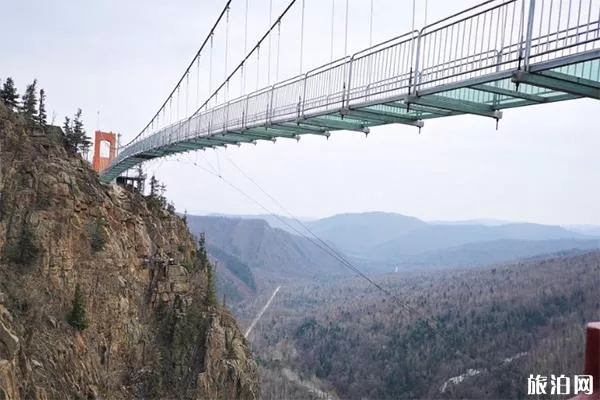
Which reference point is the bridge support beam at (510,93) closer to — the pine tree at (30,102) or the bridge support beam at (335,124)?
the bridge support beam at (335,124)

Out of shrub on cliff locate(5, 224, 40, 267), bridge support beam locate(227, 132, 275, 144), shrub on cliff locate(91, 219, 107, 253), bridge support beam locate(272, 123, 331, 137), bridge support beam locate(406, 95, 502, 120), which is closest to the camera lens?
bridge support beam locate(406, 95, 502, 120)

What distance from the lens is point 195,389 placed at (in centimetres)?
2386

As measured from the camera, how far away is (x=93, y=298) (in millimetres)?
20469

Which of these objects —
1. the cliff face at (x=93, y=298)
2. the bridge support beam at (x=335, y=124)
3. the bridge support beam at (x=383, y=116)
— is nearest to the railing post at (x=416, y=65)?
the bridge support beam at (x=383, y=116)

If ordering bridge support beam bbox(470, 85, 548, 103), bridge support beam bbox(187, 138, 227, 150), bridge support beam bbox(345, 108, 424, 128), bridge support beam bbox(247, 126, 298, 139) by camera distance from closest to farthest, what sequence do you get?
bridge support beam bbox(470, 85, 548, 103), bridge support beam bbox(345, 108, 424, 128), bridge support beam bbox(247, 126, 298, 139), bridge support beam bbox(187, 138, 227, 150)

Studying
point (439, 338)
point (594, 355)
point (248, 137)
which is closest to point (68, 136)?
point (248, 137)

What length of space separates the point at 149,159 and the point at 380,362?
6748 centimetres

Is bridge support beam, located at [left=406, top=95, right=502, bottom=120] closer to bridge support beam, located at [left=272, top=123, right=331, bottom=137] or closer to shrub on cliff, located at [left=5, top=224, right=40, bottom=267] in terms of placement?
bridge support beam, located at [left=272, top=123, right=331, bottom=137]

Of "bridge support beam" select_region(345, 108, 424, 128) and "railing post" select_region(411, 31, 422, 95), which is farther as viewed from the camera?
"bridge support beam" select_region(345, 108, 424, 128)

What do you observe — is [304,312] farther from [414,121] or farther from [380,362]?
[414,121]

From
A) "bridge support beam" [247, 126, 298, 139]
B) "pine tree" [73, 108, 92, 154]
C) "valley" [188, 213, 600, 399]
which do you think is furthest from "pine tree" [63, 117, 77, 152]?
"valley" [188, 213, 600, 399]

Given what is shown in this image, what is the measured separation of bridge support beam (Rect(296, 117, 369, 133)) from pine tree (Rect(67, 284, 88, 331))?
11.6 m

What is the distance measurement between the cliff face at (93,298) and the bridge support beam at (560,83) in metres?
12.4

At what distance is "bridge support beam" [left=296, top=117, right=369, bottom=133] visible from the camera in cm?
1061
